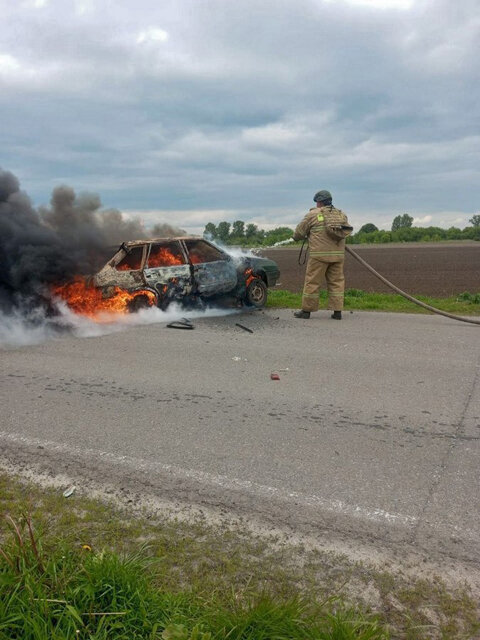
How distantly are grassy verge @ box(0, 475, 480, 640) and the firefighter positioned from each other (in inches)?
253

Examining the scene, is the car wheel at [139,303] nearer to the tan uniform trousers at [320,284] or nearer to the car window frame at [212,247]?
the car window frame at [212,247]

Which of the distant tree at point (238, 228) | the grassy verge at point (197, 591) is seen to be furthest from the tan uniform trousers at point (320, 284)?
the distant tree at point (238, 228)

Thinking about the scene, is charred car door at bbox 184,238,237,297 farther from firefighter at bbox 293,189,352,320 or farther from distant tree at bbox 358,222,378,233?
distant tree at bbox 358,222,378,233

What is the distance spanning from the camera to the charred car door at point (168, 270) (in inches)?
335

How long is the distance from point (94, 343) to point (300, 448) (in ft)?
14.1

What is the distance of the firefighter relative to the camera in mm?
8656

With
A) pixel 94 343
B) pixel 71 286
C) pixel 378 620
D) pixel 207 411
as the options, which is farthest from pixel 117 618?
pixel 71 286

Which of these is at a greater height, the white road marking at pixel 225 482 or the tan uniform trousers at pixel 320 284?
the tan uniform trousers at pixel 320 284

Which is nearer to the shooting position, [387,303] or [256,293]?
[256,293]

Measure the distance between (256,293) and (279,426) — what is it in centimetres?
595

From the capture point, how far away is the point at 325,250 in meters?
8.74

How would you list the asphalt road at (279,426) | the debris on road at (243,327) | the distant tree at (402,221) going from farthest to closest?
the distant tree at (402,221) < the debris on road at (243,327) < the asphalt road at (279,426)

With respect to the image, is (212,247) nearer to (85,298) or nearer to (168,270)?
(168,270)

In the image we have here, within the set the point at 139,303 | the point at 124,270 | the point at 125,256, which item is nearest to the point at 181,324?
the point at 139,303
